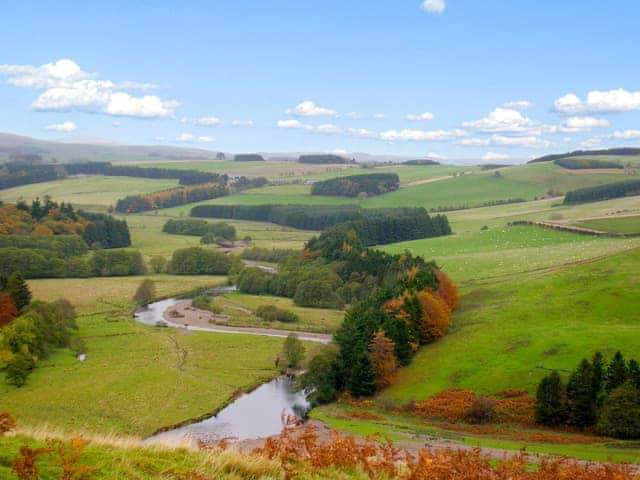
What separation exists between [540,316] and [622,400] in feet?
74.9

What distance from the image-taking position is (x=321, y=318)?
308 ft

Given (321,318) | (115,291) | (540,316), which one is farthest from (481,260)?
(115,291)

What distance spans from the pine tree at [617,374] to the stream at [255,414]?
21.7m

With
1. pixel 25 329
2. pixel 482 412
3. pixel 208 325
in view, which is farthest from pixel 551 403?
pixel 208 325

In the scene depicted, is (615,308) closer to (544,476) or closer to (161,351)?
(161,351)

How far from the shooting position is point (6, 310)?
74812mm

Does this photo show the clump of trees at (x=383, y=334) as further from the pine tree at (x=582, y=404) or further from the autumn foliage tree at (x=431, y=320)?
the pine tree at (x=582, y=404)

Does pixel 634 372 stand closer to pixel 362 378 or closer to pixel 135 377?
pixel 362 378

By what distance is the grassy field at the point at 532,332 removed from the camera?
53.1 meters

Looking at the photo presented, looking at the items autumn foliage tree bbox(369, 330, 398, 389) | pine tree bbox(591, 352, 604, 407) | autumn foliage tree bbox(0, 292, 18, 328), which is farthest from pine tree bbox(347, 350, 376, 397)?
autumn foliage tree bbox(0, 292, 18, 328)

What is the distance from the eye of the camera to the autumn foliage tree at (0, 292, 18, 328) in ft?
241

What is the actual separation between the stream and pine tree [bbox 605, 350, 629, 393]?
21651mm

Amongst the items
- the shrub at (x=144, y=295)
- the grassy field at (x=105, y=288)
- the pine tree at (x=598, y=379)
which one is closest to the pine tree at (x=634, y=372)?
the pine tree at (x=598, y=379)

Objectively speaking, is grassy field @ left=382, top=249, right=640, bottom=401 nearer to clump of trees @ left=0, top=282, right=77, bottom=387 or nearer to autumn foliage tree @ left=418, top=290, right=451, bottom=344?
autumn foliage tree @ left=418, top=290, right=451, bottom=344
